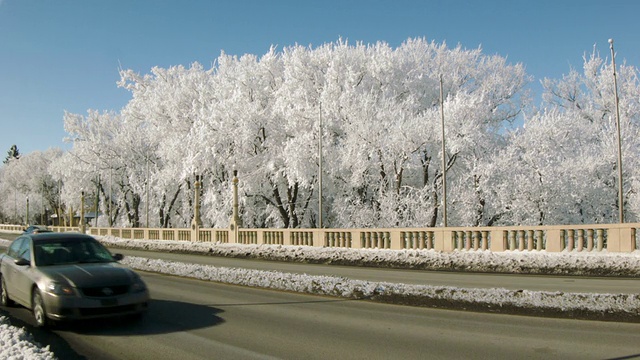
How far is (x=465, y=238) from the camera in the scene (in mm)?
22688

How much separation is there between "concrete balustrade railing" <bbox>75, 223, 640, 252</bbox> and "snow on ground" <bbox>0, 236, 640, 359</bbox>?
77cm

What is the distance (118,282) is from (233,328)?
1.97 m

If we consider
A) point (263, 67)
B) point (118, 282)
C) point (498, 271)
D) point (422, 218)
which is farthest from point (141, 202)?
point (118, 282)

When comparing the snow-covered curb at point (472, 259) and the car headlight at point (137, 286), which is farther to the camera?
the snow-covered curb at point (472, 259)

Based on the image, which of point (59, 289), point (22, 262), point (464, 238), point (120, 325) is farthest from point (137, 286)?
point (464, 238)

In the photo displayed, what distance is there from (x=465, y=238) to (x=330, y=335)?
15703 mm

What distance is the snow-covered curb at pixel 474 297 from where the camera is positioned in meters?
9.67

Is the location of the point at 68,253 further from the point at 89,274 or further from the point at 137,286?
the point at 137,286

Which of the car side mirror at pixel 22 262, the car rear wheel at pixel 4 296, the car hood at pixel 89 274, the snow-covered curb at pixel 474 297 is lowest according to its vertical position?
the snow-covered curb at pixel 474 297

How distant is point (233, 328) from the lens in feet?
28.4

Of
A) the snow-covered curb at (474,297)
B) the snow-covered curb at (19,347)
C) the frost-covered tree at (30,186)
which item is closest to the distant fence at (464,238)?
the snow-covered curb at (474,297)

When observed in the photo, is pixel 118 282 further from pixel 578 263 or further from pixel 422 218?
pixel 422 218

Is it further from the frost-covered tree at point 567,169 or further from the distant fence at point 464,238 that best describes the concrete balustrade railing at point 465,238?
the frost-covered tree at point 567,169

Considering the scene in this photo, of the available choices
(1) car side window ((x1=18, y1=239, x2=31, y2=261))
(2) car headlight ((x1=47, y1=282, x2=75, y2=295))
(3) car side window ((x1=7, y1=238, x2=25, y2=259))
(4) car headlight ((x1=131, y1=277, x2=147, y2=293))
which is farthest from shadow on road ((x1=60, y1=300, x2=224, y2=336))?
(3) car side window ((x1=7, y1=238, x2=25, y2=259))
